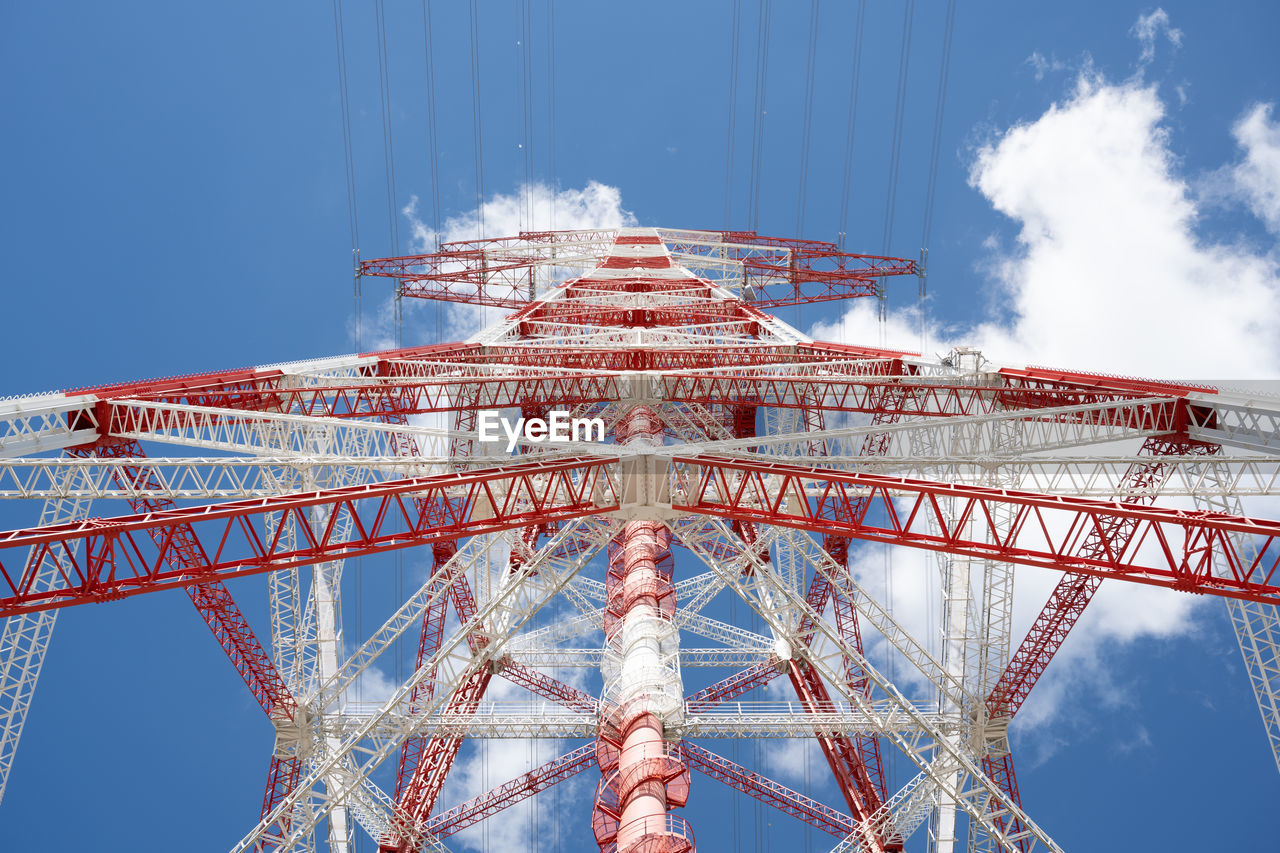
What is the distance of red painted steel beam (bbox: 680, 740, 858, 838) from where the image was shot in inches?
1117

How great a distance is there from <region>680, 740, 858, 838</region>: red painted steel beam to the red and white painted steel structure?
0.09 m

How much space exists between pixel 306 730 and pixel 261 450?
10.5 metres

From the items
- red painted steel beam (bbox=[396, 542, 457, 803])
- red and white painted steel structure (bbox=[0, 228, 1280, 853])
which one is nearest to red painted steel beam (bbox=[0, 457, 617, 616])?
red and white painted steel structure (bbox=[0, 228, 1280, 853])

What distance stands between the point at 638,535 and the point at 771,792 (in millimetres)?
8981

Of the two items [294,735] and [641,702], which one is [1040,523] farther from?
[294,735]

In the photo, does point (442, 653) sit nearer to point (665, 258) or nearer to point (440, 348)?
point (440, 348)

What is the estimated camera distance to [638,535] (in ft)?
97.0

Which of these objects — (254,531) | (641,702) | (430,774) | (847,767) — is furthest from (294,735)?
(847,767)

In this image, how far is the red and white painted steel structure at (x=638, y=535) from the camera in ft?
55.9

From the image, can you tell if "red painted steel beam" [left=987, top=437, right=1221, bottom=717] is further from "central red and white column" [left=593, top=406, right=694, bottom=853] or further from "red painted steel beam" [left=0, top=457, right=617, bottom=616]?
"red painted steel beam" [left=0, top=457, right=617, bottom=616]

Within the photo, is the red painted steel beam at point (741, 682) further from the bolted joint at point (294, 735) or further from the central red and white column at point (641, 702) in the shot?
the bolted joint at point (294, 735)

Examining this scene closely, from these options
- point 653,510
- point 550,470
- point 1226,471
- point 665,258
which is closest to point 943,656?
point 1226,471

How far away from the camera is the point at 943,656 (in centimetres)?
3080

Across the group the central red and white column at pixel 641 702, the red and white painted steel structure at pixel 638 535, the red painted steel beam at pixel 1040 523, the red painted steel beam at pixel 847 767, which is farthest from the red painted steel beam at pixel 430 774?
the red painted steel beam at pixel 1040 523
